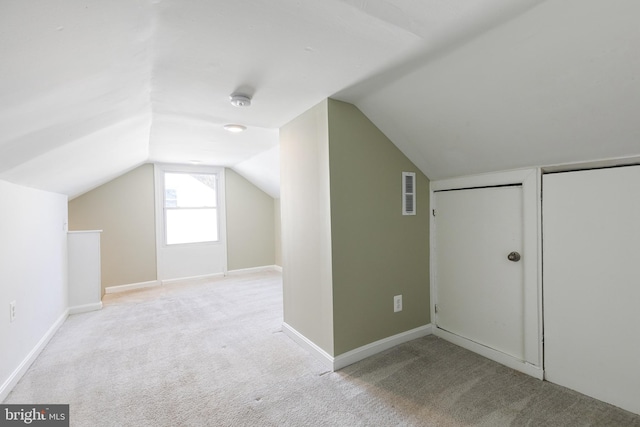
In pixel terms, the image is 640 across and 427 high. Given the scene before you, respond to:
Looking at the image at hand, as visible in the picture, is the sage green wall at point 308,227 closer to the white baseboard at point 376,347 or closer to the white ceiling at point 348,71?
the white baseboard at point 376,347

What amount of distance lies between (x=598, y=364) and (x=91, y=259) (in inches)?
191

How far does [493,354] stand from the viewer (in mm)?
2246

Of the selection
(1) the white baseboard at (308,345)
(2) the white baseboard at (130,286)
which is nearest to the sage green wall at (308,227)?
(1) the white baseboard at (308,345)

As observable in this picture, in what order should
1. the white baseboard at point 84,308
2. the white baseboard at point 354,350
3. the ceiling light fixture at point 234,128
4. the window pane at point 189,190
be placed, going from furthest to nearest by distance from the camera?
the window pane at point 189,190, the white baseboard at point 84,308, the ceiling light fixture at point 234,128, the white baseboard at point 354,350

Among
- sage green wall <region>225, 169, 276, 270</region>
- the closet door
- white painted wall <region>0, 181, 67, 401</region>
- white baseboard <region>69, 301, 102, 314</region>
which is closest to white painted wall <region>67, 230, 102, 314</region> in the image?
white baseboard <region>69, 301, 102, 314</region>

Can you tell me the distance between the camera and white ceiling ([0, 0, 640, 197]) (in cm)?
110

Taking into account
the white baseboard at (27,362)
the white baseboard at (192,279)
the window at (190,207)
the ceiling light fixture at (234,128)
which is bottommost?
the white baseboard at (192,279)

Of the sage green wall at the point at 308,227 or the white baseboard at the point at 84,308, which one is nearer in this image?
the sage green wall at the point at 308,227

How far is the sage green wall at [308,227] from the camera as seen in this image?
2.21 meters

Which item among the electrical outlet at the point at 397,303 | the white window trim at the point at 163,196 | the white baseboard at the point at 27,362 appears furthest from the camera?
the white window trim at the point at 163,196

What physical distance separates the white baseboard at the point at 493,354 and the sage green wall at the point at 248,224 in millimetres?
3922

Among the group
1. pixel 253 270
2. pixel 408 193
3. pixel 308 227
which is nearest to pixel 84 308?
pixel 253 270

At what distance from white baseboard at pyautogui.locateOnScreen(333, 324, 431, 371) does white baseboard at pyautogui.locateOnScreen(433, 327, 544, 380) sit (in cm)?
17

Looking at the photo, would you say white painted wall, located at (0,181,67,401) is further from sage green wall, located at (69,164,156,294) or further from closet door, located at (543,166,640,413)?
closet door, located at (543,166,640,413)
